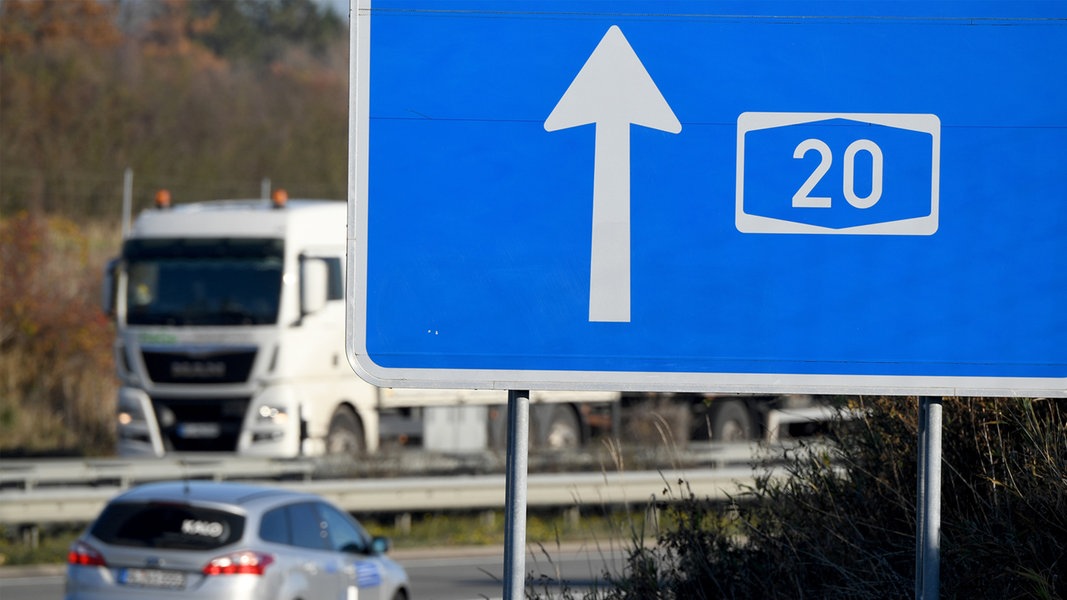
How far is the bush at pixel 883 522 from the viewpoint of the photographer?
3799mm

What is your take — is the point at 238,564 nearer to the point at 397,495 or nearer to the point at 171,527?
the point at 171,527

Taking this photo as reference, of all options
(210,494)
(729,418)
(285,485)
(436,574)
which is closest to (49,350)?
(285,485)

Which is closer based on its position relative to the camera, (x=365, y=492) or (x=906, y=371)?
(x=906, y=371)

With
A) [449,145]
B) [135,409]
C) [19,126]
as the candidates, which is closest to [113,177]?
[19,126]

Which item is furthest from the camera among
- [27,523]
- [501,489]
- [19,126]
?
[19,126]

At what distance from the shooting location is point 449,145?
2.91 meters

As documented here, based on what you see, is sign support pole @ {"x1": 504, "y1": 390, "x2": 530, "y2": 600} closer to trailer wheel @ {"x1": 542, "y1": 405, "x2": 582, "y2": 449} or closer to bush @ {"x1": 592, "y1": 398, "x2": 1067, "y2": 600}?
bush @ {"x1": 592, "y1": 398, "x2": 1067, "y2": 600}

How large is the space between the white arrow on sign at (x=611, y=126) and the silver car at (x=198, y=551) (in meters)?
8.07

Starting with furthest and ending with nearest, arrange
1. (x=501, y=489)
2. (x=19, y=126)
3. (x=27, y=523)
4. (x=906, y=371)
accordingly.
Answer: (x=19, y=126), (x=501, y=489), (x=27, y=523), (x=906, y=371)

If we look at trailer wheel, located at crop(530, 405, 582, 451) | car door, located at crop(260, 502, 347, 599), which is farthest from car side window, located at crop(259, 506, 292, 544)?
trailer wheel, located at crop(530, 405, 582, 451)

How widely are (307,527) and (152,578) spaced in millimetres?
1356

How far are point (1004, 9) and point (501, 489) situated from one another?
55.2 feet

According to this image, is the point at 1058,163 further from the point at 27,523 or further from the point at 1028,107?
the point at 27,523

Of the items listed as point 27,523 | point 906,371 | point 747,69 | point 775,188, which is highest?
point 747,69
